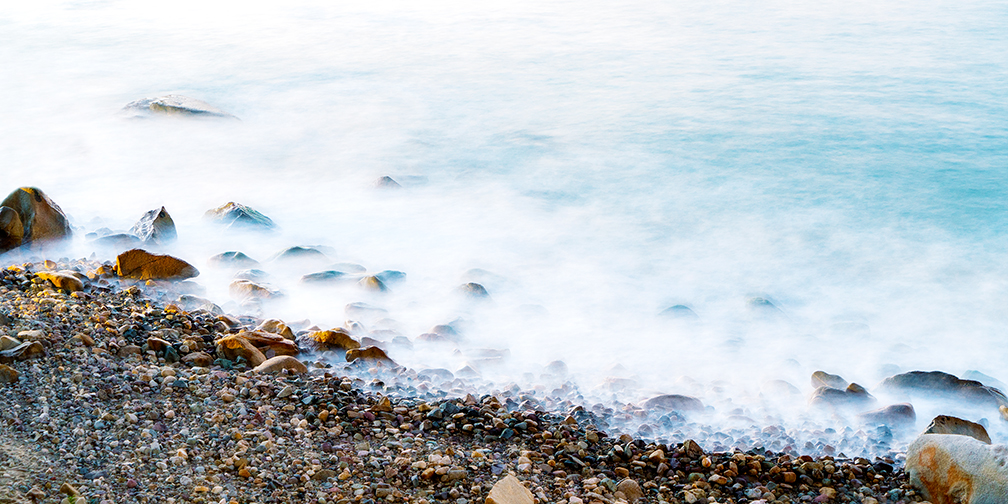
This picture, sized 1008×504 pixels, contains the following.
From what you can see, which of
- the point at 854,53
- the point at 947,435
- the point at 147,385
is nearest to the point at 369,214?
the point at 147,385

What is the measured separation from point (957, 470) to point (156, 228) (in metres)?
4.17

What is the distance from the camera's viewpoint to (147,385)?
97.9 inches

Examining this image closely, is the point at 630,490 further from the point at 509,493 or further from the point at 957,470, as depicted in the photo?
the point at 957,470

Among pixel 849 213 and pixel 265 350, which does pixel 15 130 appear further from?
pixel 849 213

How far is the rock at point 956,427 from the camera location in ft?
8.75

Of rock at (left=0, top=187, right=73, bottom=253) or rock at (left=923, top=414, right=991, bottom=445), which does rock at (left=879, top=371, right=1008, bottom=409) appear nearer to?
rock at (left=923, top=414, right=991, bottom=445)

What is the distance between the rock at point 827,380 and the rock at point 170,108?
6237 mm

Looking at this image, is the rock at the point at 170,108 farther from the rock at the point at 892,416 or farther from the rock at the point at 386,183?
the rock at the point at 892,416

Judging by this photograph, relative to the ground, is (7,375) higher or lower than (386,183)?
higher

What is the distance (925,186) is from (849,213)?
1.14 m

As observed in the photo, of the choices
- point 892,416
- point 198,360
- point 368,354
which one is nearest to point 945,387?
point 892,416

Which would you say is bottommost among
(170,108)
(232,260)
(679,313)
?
(679,313)

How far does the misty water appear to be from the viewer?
360 centimetres

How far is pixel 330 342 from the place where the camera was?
315 centimetres
